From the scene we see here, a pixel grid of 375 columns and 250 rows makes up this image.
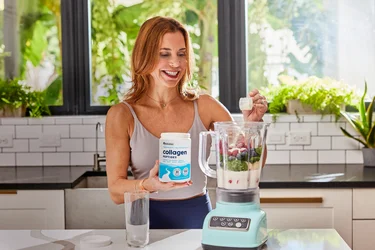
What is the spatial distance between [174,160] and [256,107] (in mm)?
517

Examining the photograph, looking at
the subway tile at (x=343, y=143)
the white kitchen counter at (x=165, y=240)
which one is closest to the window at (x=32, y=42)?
the subway tile at (x=343, y=143)

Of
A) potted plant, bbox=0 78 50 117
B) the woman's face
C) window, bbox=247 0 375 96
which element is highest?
window, bbox=247 0 375 96

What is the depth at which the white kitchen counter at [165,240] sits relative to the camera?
212 centimetres

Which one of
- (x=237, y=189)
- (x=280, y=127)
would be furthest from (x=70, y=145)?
(x=237, y=189)

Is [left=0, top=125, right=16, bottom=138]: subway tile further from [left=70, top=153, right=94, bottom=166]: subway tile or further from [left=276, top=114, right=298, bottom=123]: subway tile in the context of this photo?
[left=276, top=114, right=298, bottom=123]: subway tile

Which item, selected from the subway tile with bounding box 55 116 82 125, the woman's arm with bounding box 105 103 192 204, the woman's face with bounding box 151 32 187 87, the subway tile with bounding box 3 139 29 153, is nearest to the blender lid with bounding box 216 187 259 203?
the woman's arm with bounding box 105 103 192 204

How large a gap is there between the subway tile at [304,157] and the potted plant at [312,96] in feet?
0.79

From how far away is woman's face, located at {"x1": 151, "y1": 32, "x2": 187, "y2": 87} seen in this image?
97.9 inches

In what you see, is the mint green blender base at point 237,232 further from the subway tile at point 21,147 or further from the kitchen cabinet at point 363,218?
the subway tile at point 21,147

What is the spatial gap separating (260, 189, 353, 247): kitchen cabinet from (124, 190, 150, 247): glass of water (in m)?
1.39

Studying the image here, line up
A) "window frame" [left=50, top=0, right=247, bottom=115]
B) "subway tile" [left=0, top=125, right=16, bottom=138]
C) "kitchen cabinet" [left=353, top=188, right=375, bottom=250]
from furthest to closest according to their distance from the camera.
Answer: "window frame" [left=50, top=0, right=247, bottom=115] → "subway tile" [left=0, top=125, right=16, bottom=138] → "kitchen cabinet" [left=353, top=188, right=375, bottom=250]

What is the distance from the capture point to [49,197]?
343 centimetres

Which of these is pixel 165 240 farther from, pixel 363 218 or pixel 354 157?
pixel 354 157

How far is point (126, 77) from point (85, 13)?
0.48 meters
